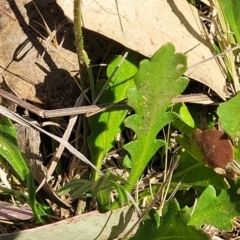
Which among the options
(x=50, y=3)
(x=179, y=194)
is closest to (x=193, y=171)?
(x=179, y=194)

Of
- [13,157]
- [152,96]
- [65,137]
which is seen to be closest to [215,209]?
[152,96]

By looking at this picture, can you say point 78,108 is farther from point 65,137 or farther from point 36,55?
point 36,55

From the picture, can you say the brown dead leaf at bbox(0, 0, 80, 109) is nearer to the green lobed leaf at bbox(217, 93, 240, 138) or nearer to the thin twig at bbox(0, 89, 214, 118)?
the thin twig at bbox(0, 89, 214, 118)

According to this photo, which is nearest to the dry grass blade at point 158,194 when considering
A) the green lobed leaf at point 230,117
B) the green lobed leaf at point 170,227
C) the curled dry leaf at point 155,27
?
the green lobed leaf at point 170,227

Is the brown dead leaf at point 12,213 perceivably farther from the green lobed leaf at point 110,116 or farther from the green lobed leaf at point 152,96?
the green lobed leaf at point 152,96

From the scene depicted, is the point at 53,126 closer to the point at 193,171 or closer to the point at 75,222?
the point at 75,222

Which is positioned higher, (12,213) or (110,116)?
(110,116)

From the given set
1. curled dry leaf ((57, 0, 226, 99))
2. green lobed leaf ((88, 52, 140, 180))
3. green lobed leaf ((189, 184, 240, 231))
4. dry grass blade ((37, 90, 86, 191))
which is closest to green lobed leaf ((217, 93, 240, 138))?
curled dry leaf ((57, 0, 226, 99))
